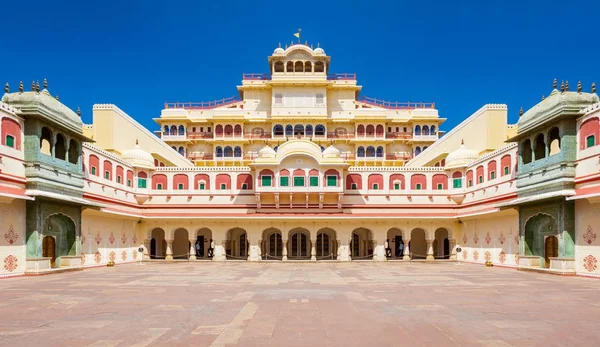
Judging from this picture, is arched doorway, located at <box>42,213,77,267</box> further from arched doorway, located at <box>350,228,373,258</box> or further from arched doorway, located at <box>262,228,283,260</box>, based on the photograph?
arched doorway, located at <box>350,228,373,258</box>

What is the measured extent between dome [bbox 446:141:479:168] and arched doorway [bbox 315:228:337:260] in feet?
40.0

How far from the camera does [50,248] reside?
96.1 ft

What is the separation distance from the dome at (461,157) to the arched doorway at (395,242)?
26.1 feet

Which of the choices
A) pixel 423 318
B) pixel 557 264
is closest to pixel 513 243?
pixel 557 264

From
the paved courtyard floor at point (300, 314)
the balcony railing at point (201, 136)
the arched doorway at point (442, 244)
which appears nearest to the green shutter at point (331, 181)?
the arched doorway at point (442, 244)

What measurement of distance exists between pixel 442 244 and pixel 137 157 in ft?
93.9

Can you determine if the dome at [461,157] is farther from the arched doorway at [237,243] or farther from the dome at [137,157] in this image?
the dome at [137,157]

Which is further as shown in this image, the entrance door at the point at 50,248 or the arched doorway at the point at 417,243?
the arched doorway at the point at 417,243

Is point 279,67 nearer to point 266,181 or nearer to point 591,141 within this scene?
point 266,181

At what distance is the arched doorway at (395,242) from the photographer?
45.0 m

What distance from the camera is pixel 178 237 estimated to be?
46.8 m

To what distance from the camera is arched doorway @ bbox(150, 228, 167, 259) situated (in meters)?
45.1

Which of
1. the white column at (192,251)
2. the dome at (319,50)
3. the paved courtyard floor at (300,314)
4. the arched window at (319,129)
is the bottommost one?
the white column at (192,251)

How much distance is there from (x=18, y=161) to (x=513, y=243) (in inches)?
A: 1187
